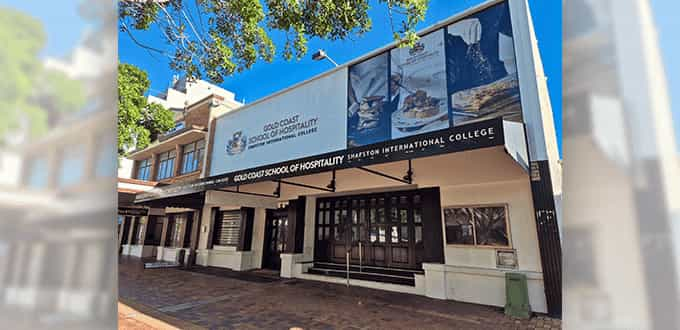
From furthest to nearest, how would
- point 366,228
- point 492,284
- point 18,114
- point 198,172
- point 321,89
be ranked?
point 198,172 < point 321,89 < point 366,228 < point 492,284 < point 18,114

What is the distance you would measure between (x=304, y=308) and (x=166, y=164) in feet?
50.8

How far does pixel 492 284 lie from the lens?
20.8 ft

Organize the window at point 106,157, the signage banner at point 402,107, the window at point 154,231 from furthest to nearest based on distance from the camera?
the window at point 154,231, the signage banner at point 402,107, the window at point 106,157

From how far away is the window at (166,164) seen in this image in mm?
17422

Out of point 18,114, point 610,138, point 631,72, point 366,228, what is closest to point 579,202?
point 610,138

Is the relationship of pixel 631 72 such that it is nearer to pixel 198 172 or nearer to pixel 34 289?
pixel 34 289

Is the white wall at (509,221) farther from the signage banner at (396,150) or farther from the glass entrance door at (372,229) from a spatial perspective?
the signage banner at (396,150)

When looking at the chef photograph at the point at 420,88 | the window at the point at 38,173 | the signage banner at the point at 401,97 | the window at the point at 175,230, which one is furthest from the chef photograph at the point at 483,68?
the window at the point at 175,230

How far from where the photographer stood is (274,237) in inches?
486

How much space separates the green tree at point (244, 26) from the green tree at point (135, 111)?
612 centimetres

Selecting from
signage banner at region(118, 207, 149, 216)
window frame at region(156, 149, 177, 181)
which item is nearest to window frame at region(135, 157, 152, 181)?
window frame at region(156, 149, 177, 181)

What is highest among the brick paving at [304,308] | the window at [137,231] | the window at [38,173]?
the window at [38,173]

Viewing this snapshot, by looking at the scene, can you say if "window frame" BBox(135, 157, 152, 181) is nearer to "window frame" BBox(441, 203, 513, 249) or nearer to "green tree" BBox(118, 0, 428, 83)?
"green tree" BBox(118, 0, 428, 83)

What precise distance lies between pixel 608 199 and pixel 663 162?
21cm
